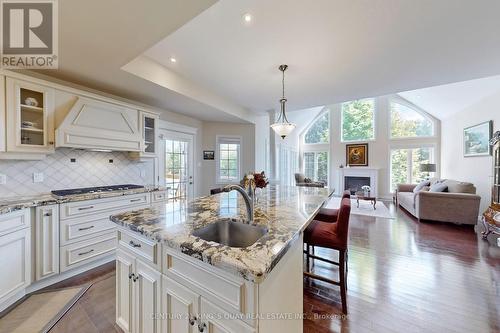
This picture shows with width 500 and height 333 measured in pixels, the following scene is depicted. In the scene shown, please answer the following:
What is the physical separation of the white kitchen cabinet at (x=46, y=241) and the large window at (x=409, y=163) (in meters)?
8.93

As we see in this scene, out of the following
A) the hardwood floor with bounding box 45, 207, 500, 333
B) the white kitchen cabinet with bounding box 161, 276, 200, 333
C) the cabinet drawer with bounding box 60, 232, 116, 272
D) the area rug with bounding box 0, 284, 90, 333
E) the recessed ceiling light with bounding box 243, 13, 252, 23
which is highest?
the recessed ceiling light with bounding box 243, 13, 252, 23

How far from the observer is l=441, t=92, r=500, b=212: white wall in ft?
13.4

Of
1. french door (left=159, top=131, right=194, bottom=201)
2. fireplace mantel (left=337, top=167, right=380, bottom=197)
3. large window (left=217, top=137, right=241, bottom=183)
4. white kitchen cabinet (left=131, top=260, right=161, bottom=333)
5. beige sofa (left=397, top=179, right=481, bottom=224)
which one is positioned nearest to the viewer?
white kitchen cabinet (left=131, top=260, right=161, bottom=333)

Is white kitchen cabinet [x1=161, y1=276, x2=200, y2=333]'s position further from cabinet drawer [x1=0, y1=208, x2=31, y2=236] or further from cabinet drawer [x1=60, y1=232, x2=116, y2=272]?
cabinet drawer [x1=60, y1=232, x2=116, y2=272]

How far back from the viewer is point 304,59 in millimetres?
2609

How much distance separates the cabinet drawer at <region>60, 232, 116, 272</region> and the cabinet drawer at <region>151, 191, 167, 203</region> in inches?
26.3

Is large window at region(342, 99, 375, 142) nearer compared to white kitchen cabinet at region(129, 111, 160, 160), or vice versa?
white kitchen cabinet at region(129, 111, 160, 160)

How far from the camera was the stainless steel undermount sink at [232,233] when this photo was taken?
1.34m

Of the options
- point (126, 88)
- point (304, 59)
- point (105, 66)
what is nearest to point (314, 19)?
point (304, 59)

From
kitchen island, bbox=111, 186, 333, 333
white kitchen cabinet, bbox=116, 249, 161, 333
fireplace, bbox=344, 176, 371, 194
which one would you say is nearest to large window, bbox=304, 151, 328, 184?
fireplace, bbox=344, 176, 371, 194

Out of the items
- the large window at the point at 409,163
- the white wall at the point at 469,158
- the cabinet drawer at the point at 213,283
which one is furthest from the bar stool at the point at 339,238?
the large window at the point at 409,163

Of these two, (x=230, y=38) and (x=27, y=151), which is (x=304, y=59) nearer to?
(x=230, y=38)

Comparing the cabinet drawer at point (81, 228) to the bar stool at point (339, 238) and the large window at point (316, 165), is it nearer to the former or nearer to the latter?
the bar stool at point (339, 238)

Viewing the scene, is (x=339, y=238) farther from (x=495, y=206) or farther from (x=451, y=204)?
(x=451, y=204)
